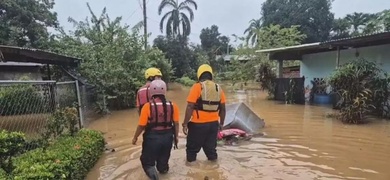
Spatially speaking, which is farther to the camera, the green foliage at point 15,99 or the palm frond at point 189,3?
the palm frond at point 189,3

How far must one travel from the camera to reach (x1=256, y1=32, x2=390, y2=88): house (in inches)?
424

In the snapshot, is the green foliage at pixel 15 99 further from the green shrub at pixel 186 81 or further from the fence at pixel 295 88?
the green shrub at pixel 186 81

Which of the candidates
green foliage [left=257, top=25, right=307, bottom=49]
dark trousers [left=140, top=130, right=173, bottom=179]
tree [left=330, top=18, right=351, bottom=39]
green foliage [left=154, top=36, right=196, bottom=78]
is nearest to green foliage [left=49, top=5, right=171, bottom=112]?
dark trousers [left=140, top=130, right=173, bottom=179]

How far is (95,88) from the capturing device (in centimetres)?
1292

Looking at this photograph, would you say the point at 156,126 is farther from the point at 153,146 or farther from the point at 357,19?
the point at 357,19

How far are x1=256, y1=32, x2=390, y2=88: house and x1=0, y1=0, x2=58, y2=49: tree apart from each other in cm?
1512

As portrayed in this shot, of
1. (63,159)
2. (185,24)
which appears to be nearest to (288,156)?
(63,159)

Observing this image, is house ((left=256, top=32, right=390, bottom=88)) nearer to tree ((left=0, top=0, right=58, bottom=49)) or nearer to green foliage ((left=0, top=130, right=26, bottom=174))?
green foliage ((left=0, top=130, right=26, bottom=174))

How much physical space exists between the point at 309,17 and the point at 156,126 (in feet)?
130

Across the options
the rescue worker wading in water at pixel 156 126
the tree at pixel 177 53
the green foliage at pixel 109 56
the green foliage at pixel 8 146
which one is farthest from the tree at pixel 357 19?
the green foliage at pixel 8 146

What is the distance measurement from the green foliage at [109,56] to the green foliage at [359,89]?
26.9ft

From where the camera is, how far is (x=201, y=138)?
534 centimetres

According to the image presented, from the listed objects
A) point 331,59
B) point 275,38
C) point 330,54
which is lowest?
point 331,59

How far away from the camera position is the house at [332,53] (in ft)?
35.3
